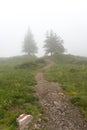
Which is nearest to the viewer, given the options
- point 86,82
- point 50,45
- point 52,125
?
point 52,125

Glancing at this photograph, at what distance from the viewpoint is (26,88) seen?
19984mm

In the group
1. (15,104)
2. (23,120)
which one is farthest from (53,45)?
(23,120)

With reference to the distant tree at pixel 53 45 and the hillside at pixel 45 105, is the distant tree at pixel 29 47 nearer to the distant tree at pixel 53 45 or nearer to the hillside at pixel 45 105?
the distant tree at pixel 53 45

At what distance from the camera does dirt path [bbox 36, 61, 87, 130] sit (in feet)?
44.3

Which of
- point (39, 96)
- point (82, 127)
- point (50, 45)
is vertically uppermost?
point (50, 45)

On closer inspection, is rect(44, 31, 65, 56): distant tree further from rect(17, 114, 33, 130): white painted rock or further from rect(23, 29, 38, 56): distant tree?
rect(17, 114, 33, 130): white painted rock

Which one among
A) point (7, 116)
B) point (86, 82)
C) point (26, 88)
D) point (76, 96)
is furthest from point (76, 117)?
point (86, 82)

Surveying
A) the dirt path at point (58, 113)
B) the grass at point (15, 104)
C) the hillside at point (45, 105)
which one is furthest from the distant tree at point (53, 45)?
the dirt path at point (58, 113)

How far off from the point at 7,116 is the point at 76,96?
6.15 metres

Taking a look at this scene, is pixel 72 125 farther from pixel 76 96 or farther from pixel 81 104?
pixel 76 96

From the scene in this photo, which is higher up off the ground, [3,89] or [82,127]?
[3,89]

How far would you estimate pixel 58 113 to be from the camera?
590 inches

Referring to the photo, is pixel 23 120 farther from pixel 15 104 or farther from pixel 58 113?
pixel 15 104

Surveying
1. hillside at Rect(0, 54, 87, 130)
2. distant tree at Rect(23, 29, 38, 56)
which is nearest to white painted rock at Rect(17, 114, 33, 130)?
hillside at Rect(0, 54, 87, 130)
